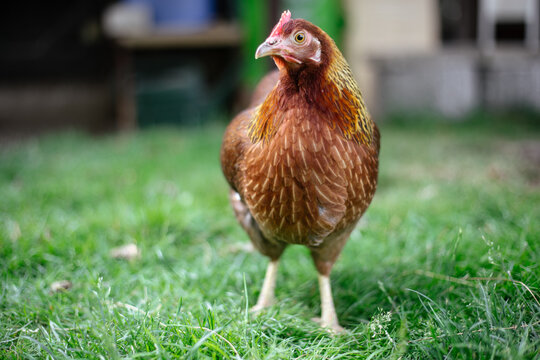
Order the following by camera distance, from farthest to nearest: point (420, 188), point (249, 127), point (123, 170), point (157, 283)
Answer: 1. point (123, 170)
2. point (420, 188)
3. point (157, 283)
4. point (249, 127)

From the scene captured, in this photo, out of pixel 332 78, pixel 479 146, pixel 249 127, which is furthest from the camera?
pixel 479 146

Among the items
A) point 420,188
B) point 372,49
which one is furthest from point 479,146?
point 372,49

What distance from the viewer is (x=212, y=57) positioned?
24.7ft

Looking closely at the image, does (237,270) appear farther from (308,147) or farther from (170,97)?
(170,97)

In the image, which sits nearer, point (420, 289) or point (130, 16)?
point (420, 289)

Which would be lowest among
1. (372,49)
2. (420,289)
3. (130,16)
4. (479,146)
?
(479,146)

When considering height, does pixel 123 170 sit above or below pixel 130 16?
below

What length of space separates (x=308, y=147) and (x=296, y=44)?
358 millimetres

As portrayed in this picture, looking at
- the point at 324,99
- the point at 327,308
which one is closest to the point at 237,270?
the point at 327,308

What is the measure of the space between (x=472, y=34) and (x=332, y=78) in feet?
22.6

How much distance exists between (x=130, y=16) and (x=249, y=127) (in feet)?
16.0

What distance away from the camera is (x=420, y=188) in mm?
3596

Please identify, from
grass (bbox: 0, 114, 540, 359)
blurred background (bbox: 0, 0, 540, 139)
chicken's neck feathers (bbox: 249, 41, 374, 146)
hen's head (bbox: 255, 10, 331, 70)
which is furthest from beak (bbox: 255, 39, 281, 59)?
blurred background (bbox: 0, 0, 540, 139)

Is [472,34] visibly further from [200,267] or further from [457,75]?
[200,267]
